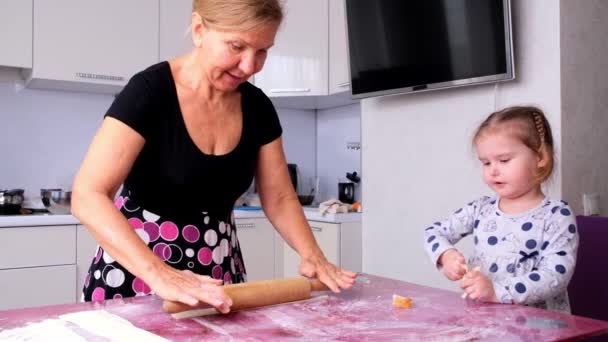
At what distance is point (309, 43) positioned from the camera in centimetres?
293

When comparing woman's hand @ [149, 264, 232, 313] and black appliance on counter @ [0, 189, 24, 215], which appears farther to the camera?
black appliance on counter @ [0, 189, 24, 215]

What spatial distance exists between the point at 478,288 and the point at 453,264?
0.55 ft

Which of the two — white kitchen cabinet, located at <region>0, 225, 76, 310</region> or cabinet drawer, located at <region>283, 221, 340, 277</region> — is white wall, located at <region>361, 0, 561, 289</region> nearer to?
cabinet drawer, located at <region>283, 221, 340, 277</region>

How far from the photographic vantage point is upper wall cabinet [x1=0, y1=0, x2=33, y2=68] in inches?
99.7

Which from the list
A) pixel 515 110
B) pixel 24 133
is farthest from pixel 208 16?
pixel 24 133

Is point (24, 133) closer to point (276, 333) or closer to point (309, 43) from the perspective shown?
point (309, 43)

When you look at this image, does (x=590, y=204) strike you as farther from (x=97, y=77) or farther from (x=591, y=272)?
(x=97, y=77)

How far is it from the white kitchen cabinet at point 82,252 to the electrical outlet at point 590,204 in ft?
6.04

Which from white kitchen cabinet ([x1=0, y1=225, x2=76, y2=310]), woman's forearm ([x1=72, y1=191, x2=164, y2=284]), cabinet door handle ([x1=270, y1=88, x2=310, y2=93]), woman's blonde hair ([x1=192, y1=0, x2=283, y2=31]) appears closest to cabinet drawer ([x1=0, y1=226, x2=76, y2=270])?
white kitchen cabinet ([x1=0, y1=225, x2=76, y2=310])

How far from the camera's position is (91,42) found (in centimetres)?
271

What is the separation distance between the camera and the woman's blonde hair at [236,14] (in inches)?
40.8

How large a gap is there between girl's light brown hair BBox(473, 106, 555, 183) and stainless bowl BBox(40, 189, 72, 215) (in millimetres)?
1911

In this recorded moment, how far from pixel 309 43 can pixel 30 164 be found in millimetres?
1448

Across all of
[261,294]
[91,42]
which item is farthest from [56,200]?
[261,294]
